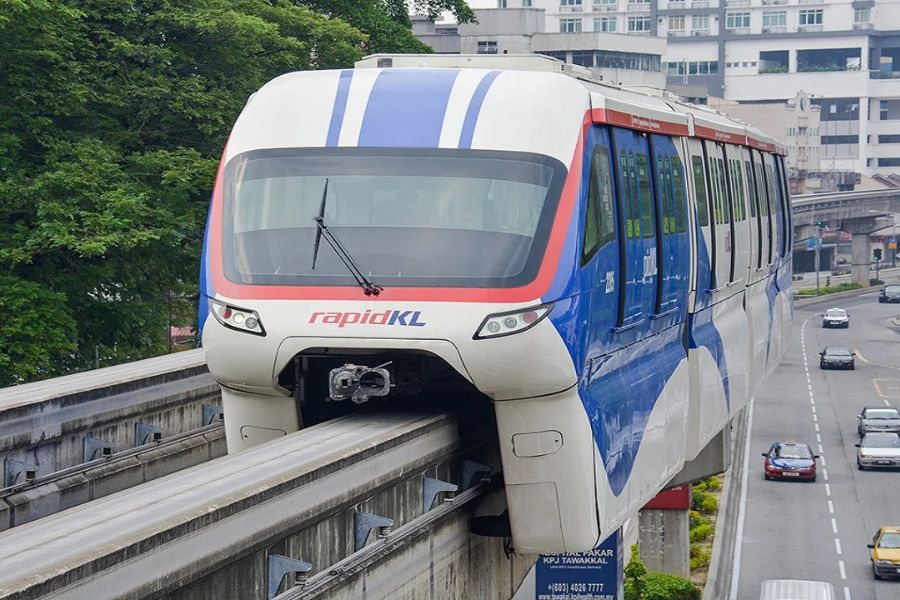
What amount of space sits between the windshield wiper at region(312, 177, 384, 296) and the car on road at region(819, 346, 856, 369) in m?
79.2

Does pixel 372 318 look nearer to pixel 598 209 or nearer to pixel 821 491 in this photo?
pixel 598 209

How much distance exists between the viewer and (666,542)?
A: 4519 centimetres

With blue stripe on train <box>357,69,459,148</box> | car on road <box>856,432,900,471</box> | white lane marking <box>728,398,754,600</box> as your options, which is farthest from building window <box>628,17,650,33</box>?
blue stripe on train <box>357,69,459,148</box>

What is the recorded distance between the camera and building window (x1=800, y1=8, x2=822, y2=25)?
180m

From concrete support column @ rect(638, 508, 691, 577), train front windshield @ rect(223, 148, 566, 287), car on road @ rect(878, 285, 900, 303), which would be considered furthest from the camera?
car on road @ rect(878, 285, 900, 303)

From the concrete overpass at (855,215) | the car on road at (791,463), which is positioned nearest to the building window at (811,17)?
the concrete overpass at (855,215)

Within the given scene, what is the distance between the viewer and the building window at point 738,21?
18100cm

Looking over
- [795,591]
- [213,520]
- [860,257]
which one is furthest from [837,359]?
[213,520]

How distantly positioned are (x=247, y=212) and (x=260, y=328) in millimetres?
977

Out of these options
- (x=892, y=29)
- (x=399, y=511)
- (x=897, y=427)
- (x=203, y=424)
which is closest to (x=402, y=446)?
(x=399, y=511)

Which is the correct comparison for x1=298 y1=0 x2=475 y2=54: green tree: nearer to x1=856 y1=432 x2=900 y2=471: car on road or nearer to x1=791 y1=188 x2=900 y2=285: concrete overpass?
x1=856 y1=432 x2=900 y2=471: car on road

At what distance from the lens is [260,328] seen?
491 inches

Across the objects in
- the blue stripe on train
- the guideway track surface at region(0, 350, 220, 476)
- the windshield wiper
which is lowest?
the guideway track surface at region(0, 350, 220, 476)

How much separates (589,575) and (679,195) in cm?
1031
